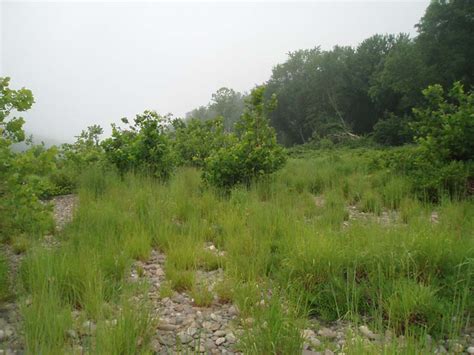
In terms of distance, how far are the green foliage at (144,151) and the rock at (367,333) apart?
4.93m

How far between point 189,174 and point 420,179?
4.59m

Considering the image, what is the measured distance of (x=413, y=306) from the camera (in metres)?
1.83

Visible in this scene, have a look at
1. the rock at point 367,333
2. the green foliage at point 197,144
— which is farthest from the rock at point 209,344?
the green foliage at point 197,144

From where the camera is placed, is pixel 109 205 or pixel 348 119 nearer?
pixel 109 205

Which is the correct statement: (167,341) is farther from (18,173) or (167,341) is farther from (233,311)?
(18,173)

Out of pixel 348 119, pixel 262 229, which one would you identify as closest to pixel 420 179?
pixel 262 229

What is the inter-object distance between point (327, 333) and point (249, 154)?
396 cm

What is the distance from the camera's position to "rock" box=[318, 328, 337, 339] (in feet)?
6.02

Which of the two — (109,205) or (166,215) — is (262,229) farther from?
(109,205)

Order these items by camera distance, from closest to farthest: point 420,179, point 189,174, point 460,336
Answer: point 460,336, point 420,179, point 189,174

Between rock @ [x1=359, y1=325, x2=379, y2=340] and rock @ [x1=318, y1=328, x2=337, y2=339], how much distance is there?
175mm

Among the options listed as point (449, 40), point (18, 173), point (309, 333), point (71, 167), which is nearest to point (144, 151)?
point (71, 167)

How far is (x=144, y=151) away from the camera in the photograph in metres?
6.20

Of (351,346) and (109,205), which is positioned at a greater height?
(109,205)
